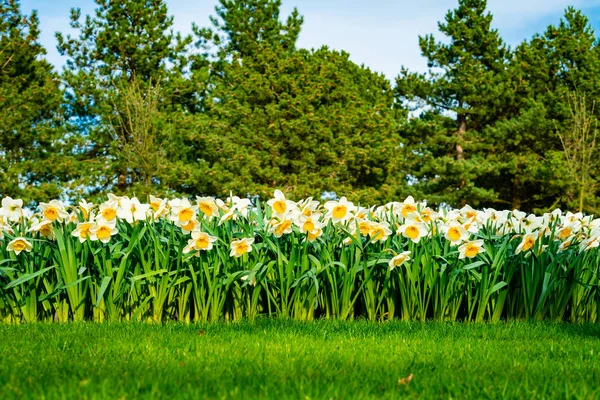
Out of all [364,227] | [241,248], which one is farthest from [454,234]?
[241,248]

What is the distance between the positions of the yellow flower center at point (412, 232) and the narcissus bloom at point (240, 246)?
1.08 meters

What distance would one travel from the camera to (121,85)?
60.5ft

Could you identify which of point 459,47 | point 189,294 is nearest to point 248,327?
point 189,294

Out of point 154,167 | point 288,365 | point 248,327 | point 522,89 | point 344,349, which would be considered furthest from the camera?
point 522,89

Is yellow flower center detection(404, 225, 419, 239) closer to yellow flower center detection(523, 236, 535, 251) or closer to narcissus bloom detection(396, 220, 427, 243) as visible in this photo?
narcissus bloom detection(396, 220, 427, 243)

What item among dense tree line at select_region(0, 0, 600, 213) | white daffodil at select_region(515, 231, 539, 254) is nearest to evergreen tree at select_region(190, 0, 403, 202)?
dense tree line at select_region(0, 0, 600, 213)

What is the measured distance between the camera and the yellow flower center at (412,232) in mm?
3850

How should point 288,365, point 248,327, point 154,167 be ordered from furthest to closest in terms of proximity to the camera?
point 154,167, point 248,327, point 288,365

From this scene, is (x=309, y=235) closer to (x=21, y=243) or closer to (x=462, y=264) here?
Answer: (x=462, y=264)

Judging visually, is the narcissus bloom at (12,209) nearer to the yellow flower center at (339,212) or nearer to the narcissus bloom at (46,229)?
the narcissus bloom at (46,229)

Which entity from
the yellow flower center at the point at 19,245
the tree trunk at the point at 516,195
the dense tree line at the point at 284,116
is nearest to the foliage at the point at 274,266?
the yellow flower center at the point at 19,245

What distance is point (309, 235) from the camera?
3.86 m

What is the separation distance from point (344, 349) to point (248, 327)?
81 centimetres

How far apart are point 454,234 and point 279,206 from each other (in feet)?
4.08
